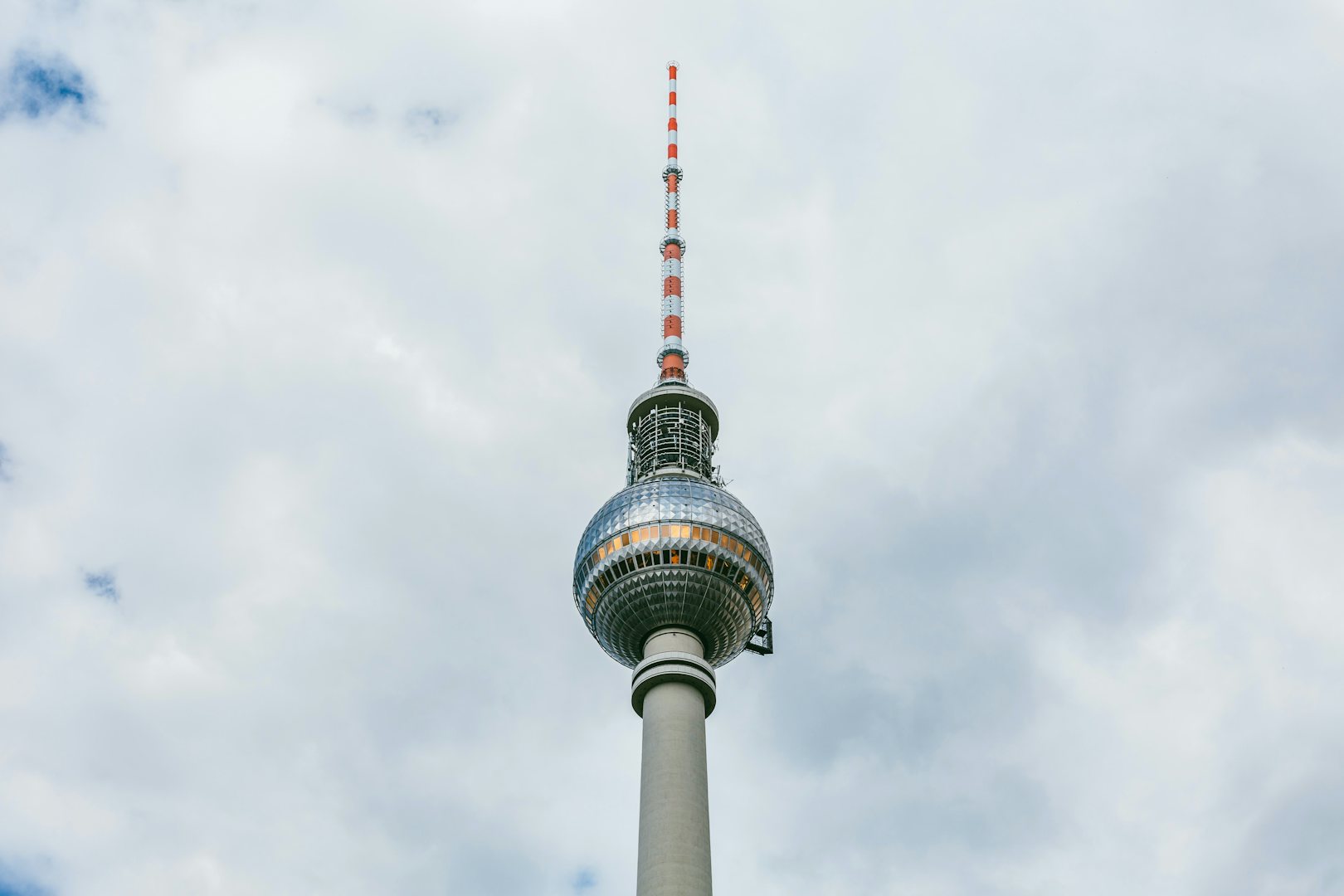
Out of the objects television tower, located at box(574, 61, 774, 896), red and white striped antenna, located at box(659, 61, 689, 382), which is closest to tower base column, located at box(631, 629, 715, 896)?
television tower, located at box(574, 61, 774, 896)

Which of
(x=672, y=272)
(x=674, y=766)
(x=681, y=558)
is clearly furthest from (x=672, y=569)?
(x=672, y=272)

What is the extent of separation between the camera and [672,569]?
87.6 metres

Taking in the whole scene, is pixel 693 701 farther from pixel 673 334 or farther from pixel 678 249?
pixel 678 249

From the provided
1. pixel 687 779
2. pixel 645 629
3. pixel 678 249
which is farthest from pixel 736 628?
pixel 678 249

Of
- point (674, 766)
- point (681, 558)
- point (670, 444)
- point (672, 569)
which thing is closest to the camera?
point (674, 766)

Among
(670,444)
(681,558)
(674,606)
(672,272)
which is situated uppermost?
(672,272)

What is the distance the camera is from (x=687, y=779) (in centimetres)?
7944

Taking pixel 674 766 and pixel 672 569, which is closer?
pixel 674 766

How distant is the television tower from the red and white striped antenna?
406 inches

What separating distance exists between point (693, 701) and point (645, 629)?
21.7 feet

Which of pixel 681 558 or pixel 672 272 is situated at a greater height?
pixel 672 272

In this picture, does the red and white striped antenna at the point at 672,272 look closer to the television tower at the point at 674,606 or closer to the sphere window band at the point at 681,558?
the television tower at the point at 674,606

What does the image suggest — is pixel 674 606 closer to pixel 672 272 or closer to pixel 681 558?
pixel 681 558

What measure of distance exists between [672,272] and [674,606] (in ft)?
123
